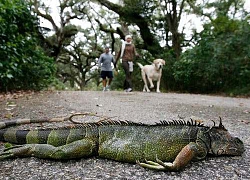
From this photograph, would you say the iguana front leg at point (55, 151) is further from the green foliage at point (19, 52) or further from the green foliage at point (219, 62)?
the green foliage at point (219, 62)

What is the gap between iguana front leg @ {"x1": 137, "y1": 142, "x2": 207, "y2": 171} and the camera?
2227mm

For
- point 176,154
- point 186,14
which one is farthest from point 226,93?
point 176,154

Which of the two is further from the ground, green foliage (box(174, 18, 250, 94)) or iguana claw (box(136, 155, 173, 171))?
green foliage (box(174, 18, 250, 94))

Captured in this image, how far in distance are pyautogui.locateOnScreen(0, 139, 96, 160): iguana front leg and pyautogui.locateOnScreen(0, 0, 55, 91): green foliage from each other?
5.04 metres

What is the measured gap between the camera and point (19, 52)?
28.3 feet

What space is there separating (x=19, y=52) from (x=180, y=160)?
7503mm

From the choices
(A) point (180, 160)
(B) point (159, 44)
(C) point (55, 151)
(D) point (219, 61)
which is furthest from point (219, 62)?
(C) point (55, 151)

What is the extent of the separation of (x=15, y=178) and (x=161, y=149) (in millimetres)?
1161

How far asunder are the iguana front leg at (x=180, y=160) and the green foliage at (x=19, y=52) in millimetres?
5862

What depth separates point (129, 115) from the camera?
198 inches

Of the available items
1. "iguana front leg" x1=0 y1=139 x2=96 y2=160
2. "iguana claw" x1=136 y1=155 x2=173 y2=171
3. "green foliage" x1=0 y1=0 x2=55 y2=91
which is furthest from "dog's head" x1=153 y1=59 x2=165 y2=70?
"iguana claw" x1=136 y1=155 x2=173 y2=171

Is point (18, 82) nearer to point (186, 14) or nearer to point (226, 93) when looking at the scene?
point (226, 93)

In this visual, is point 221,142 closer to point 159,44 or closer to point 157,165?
point 157,165

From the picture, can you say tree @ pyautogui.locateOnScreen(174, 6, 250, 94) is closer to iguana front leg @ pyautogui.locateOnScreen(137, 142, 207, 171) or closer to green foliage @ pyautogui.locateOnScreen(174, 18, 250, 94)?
green foliage @ pyautogui.locateOnScreen(174, 18, 250, 94)
